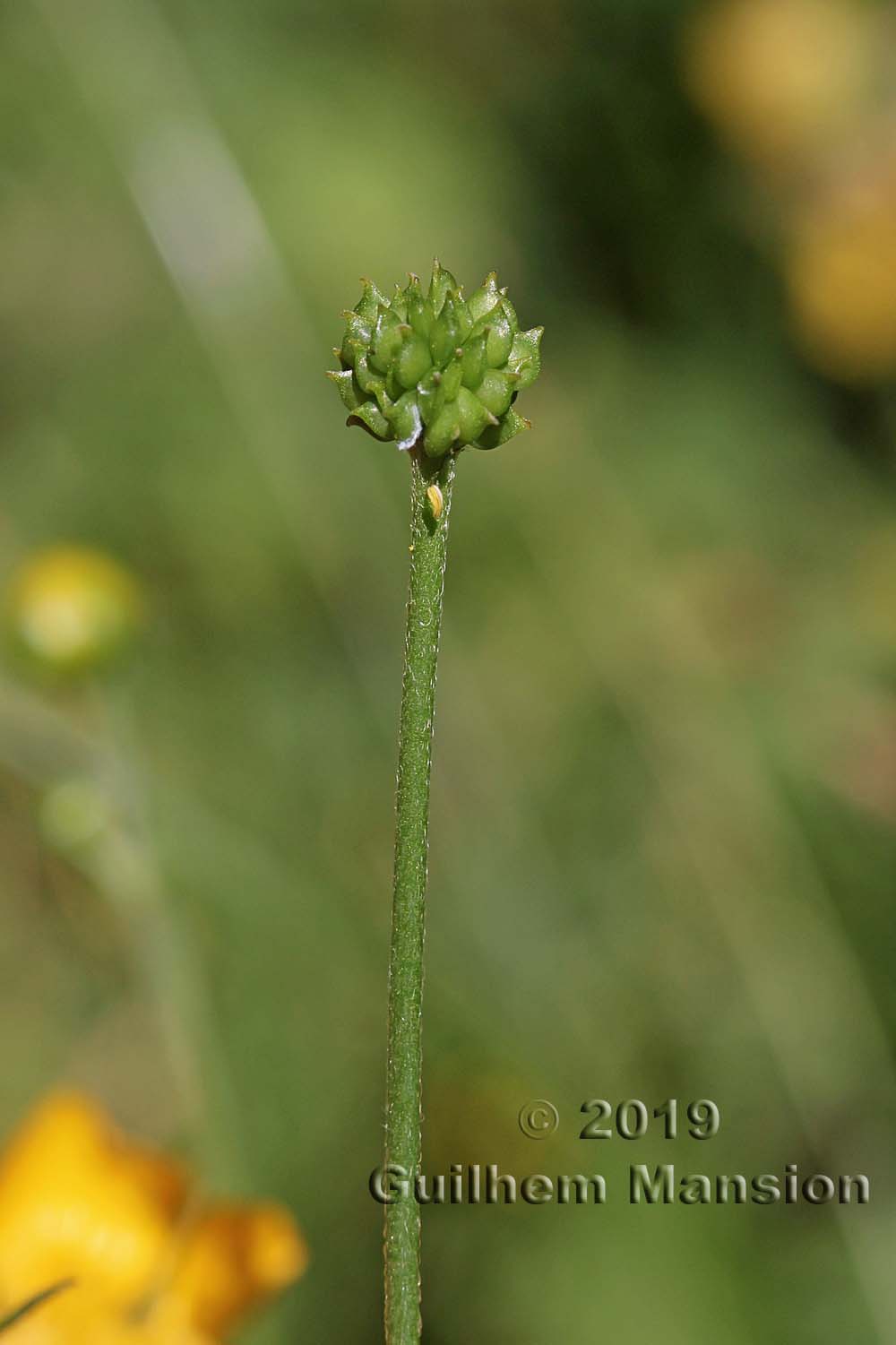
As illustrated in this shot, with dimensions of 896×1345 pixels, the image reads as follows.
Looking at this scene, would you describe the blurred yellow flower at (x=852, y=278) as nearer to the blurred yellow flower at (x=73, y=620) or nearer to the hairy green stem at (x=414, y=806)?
the blurred yellow flower at (x=73, y=620)

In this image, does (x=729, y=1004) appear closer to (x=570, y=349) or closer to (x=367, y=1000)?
(x=367, y=1000)

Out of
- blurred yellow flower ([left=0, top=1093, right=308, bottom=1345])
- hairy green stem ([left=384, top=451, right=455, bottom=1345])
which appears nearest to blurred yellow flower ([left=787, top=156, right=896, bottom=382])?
blurred yellow flower ([left=0, top=1093, right=308, bottom=1345])

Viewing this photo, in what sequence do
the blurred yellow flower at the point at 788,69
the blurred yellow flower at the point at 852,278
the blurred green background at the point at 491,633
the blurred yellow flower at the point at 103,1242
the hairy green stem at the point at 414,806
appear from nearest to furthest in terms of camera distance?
the hairy green stem at the point at 414,806 < the blurred yellow flower at the point at 103,1242 < the blurred green background at the point at 491,633 < the blurred yellow flower at the point at 852,278 < the blurred yellow flower at the point at 788,69

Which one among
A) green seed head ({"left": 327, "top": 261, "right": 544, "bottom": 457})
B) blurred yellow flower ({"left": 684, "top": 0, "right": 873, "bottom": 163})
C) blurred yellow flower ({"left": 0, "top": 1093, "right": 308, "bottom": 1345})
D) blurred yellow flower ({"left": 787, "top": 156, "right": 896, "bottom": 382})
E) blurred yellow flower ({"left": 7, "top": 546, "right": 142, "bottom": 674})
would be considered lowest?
blurred yellow flower ({"left": 0, "top": 1093, "right": 308, "bottom": 1345})

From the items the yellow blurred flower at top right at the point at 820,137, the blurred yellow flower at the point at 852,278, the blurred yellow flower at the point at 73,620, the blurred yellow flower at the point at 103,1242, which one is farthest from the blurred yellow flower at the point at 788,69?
the blurred yellow flower at the point at 103,1242

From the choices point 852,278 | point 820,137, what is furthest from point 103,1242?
point 820,137

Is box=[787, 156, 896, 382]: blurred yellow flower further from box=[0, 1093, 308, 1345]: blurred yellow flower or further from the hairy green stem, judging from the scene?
the hairy green stem
